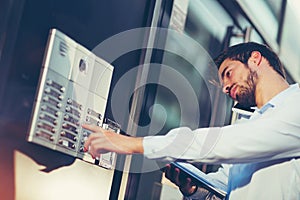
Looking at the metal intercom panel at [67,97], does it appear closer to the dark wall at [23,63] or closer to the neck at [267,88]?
the dark wall at [23,63]

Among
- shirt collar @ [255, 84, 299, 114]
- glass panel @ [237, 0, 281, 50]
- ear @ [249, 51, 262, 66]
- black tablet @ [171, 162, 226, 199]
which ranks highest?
glass panel @ [237, 0, 281, 50]

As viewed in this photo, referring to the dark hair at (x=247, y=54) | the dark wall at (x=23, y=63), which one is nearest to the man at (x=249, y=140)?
the dark hair at (x=247, y=54)

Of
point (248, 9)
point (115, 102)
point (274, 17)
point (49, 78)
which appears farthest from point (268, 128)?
point (274, 17)

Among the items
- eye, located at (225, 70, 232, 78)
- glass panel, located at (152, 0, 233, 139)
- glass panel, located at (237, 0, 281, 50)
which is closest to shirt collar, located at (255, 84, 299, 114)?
eye, located at (225, 70, 232, 78)

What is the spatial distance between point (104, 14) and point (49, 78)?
26 cm

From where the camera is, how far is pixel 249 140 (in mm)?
1021

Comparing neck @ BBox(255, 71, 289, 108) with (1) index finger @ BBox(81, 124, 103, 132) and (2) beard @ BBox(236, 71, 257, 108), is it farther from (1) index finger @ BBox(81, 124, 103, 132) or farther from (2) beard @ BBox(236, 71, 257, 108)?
(1) index finger @ BBox(81, 124, 103, 132)

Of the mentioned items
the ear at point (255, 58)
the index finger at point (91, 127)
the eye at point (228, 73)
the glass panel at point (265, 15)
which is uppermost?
the glass panel at point (265, 15)

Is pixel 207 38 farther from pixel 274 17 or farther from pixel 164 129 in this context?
pixel 274 17

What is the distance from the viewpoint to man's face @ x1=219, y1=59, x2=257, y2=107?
47.4 inches

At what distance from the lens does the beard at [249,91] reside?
120cm

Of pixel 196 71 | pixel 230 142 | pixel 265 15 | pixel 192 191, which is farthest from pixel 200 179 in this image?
pixel 265 15

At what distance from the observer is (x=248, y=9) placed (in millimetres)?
1812

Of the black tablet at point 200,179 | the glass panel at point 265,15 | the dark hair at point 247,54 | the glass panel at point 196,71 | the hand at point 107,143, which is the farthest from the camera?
the glass panel at point 265,15
